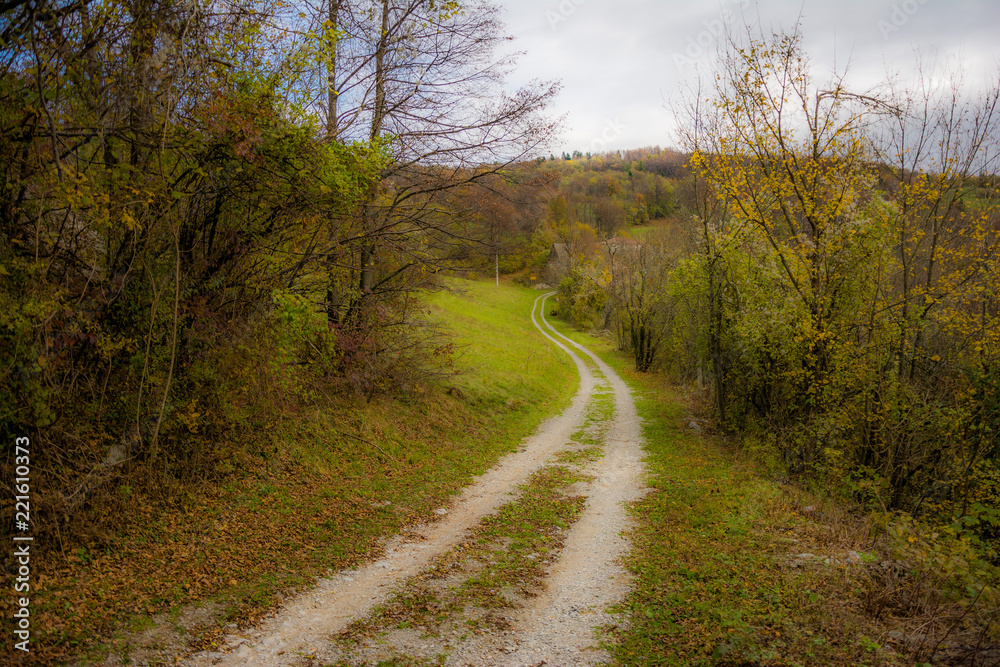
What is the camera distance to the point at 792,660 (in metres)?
4.93

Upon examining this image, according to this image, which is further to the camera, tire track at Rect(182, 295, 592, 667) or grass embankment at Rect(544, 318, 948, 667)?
tire track at Rect(182, 295, 592, 667)

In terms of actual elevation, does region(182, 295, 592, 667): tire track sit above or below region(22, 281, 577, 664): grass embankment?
below

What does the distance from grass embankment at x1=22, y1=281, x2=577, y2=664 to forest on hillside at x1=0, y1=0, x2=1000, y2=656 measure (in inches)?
20.1

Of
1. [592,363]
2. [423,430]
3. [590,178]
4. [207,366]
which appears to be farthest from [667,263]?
[590,178]

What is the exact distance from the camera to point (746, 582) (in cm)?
681

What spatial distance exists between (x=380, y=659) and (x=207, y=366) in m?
5.73

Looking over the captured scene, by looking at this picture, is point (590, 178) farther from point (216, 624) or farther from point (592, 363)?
point (216, 624)

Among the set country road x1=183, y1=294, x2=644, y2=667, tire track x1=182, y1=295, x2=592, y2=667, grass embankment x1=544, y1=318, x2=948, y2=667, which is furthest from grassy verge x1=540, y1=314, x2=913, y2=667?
tire track x1=182, y1=295, x2=592, y2=667

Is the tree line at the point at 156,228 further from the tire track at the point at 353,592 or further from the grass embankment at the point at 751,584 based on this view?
the grass embankment at the point at 751,584

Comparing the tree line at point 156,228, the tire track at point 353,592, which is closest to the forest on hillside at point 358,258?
the tree line at point 156,228

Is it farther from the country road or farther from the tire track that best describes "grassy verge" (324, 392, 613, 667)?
the tire track

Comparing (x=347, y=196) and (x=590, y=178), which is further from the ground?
(x=590, y=178)

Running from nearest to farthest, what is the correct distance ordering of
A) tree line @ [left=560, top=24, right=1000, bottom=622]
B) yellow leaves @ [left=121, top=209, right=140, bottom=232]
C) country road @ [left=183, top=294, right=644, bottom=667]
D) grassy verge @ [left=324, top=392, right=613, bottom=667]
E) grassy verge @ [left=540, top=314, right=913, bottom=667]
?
grassy verge @ [left=540, top=314, right=913, bottom=667], country road @ [left=183, top=294, right=644, bottom=667], grassy verge @ [left=324, top=392, right=613, bottom=667], yellow leaves @ [left=121, top=209, right=140, bottom=232], tree line @ [left=560, top=24, right=1000, bottom=622]

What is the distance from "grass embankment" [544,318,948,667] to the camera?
17.1ft
